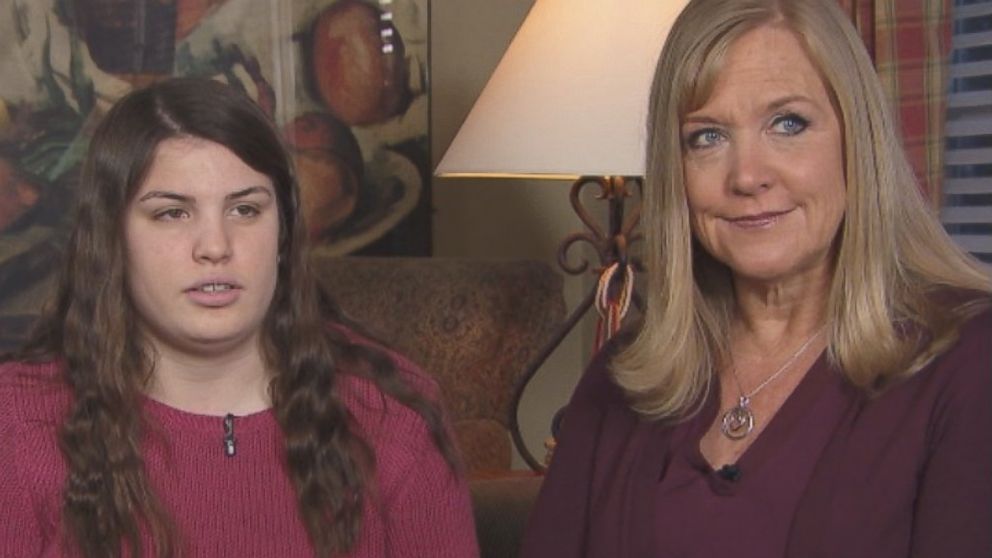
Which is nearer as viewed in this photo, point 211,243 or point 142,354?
point 211,243

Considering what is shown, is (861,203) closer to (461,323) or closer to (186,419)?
(186,419)

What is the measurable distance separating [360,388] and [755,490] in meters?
0.56

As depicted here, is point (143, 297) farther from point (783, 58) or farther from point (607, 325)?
point (607, 325)

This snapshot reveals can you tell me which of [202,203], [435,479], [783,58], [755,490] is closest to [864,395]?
[755,490]

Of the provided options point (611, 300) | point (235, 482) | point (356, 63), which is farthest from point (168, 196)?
point (356, 63)

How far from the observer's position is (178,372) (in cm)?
184

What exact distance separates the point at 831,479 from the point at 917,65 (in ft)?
5.22

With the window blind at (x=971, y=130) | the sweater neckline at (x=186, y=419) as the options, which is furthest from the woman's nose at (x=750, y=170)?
the window blind at (x=971, y=130)

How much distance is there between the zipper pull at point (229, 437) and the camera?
182cm

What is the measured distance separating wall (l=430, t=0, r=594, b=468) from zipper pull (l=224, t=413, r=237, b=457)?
1907 mm

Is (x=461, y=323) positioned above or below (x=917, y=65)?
below

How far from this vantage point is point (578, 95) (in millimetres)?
2646

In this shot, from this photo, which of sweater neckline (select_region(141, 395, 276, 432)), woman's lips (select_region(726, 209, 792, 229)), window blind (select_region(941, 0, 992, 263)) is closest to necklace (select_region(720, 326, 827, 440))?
woman's lips (select_region(726, 209, 792, 229))

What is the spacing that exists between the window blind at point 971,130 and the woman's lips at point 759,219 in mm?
1621
